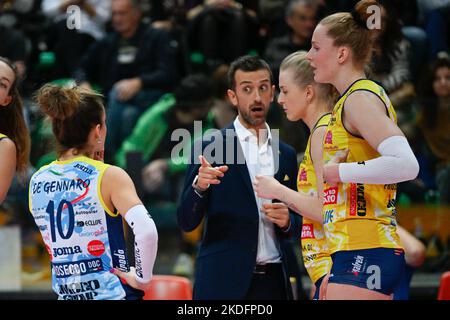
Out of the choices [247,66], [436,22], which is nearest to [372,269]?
[247,66]

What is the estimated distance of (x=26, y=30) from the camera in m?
9.05

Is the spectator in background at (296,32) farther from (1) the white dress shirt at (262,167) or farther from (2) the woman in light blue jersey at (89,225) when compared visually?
(2) the woman in light blue jersey at (89,225)

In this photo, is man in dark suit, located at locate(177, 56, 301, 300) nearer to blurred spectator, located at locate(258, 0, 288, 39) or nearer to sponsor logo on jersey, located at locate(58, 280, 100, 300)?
sponsor logo on jersey, located at locate(58, 280, 100, 300)

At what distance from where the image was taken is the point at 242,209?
16.4 ft

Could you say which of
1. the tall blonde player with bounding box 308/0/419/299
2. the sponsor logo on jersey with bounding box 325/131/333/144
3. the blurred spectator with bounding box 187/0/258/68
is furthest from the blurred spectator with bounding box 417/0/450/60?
the sponsor logo on jersey with bounding box 325/131/333/144

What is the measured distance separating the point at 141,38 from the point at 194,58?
517mm

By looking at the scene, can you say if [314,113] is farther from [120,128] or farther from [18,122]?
[120,128]

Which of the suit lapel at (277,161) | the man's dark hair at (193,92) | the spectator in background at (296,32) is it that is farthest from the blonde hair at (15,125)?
the spectator in background at (296,32)

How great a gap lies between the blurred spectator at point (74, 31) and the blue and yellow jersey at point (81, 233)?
15.0 ft

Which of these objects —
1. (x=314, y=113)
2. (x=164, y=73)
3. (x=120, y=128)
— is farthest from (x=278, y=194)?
(x=164, y=73)

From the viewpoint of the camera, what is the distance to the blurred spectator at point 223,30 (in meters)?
7.73

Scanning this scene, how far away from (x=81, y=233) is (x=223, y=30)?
170 inches

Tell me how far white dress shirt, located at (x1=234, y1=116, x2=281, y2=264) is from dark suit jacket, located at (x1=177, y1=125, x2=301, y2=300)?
34mm

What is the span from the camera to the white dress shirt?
4984 mm
